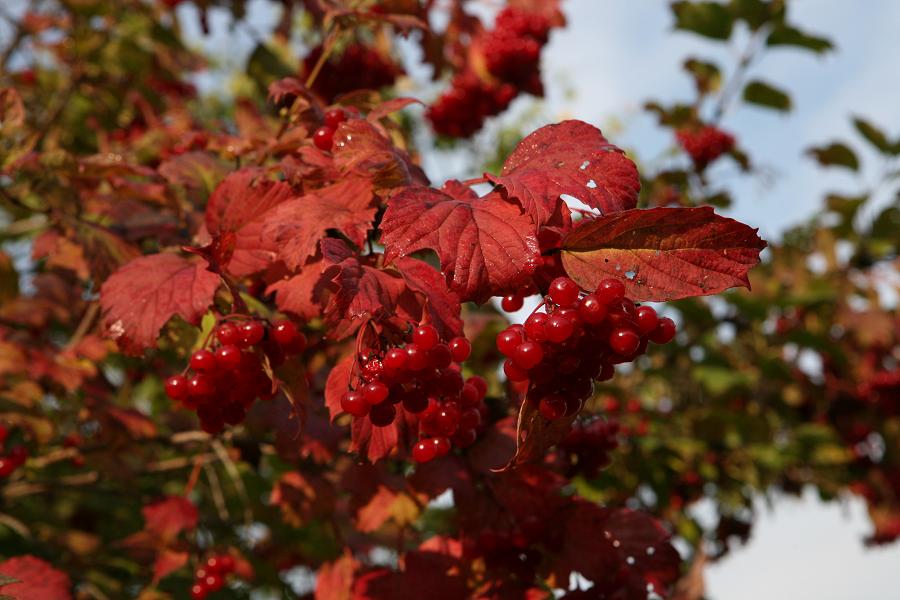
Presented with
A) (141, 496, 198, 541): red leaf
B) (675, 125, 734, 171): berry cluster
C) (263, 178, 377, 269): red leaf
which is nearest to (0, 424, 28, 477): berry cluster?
(141, 496, 198, 541): red leaf

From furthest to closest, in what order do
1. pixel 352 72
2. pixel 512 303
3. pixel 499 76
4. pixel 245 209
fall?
pixel 499 76, pixel 352 72, pixel 245 209, pixel 512 303

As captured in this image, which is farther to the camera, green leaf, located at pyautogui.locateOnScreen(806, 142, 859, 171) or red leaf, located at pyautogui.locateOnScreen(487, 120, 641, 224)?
green leaf, located at pyautogui.locateOnScreen(806, 142, 859, 171)

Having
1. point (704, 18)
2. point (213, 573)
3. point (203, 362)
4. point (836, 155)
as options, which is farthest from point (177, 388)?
point (836, 155)

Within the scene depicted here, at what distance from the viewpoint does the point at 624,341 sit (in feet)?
4.00

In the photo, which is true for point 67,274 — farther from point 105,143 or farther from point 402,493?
point 402,493

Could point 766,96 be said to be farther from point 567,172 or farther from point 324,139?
point 567,172

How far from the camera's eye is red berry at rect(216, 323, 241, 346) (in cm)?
150

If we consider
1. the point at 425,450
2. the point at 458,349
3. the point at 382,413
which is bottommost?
the point at 425,450

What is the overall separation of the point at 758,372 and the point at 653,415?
100 cm

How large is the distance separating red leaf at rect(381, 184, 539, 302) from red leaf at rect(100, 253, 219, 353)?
1.62ft

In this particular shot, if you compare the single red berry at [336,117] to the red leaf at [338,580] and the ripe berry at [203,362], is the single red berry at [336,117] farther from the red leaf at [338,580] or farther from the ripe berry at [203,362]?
the red leaf at [338,580]

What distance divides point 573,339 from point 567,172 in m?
0.30

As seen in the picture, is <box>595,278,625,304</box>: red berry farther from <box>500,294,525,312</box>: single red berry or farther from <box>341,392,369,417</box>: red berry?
<box>341,392,369,417</box>: red berry

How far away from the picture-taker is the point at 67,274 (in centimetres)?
327
